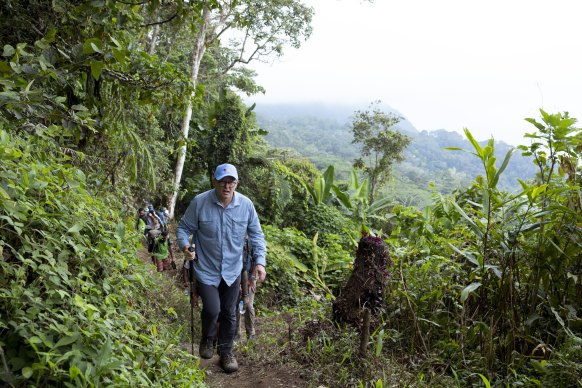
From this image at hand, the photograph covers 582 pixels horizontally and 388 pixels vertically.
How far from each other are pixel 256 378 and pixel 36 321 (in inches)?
95.4

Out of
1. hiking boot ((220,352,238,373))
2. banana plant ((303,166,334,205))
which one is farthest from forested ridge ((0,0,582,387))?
banana plant ((303,166,334,205))

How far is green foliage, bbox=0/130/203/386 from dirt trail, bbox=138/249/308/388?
1.09 metres

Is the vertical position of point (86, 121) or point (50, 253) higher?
point (86, 121)

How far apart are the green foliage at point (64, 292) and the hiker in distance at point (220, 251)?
3.19 ft

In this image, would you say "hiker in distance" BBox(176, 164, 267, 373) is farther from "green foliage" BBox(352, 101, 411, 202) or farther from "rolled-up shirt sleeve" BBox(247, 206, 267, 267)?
"green foliage" BBox(352, 101, 411, 202)

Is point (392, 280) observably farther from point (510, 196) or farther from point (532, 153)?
point (532, 153)

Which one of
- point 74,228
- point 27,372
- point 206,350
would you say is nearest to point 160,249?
point 206,350

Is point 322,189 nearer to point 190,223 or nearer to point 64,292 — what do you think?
point 190,223

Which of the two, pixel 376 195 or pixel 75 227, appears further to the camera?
pixel 376 195

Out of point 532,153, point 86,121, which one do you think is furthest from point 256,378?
point 532,153

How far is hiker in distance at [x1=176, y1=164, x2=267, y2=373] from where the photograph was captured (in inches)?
162

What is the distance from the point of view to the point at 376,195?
23.9 m

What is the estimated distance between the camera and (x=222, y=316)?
14.0 ft

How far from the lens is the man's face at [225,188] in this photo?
407 cm
